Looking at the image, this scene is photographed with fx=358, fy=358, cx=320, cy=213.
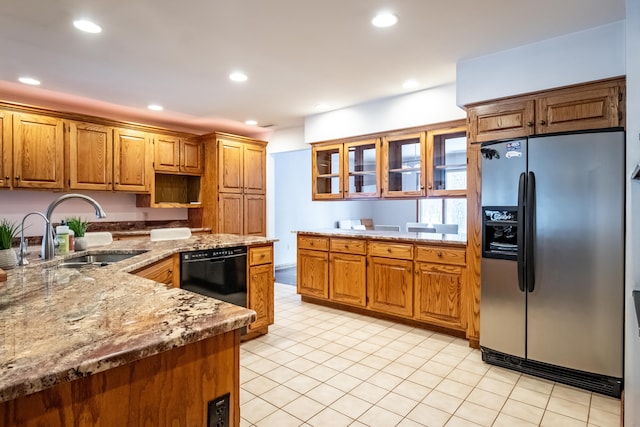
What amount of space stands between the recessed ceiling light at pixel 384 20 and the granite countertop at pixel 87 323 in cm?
207

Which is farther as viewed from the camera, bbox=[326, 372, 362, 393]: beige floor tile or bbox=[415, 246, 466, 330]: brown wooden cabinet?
bbox=[415, 246, 466, 330]: brown wooden cabinet

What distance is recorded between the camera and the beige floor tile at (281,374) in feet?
8.39

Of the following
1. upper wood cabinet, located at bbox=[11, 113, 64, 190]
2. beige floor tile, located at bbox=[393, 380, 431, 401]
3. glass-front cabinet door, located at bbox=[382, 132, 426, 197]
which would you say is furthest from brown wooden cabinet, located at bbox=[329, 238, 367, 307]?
upper wood cabinet, located at bbox=[11, 113, 64, 190]

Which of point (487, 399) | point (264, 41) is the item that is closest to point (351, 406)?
point (487, 399)

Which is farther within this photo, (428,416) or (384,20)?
(384,20)

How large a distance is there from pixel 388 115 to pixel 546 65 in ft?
5.52

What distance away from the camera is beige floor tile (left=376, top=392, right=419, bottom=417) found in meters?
2.17

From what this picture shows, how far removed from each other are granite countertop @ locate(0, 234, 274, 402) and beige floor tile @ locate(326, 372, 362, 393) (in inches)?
61.0

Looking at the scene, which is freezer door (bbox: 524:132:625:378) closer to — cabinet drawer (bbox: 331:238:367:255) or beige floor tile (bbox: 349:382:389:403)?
beige floor tile (bbox: 349:382:389:403)

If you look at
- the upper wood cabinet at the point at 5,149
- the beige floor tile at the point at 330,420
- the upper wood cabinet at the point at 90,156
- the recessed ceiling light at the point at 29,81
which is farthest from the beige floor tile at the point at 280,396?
the recessed ceiling light at the point at 29,81

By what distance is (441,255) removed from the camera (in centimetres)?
334

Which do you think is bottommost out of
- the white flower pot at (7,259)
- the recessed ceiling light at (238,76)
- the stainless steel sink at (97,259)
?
the stainless steel sink at (97,259)

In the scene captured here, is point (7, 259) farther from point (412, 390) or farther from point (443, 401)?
point (443, 401)

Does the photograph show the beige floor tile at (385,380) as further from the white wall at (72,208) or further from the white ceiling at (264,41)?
the white wall at (72,208)
